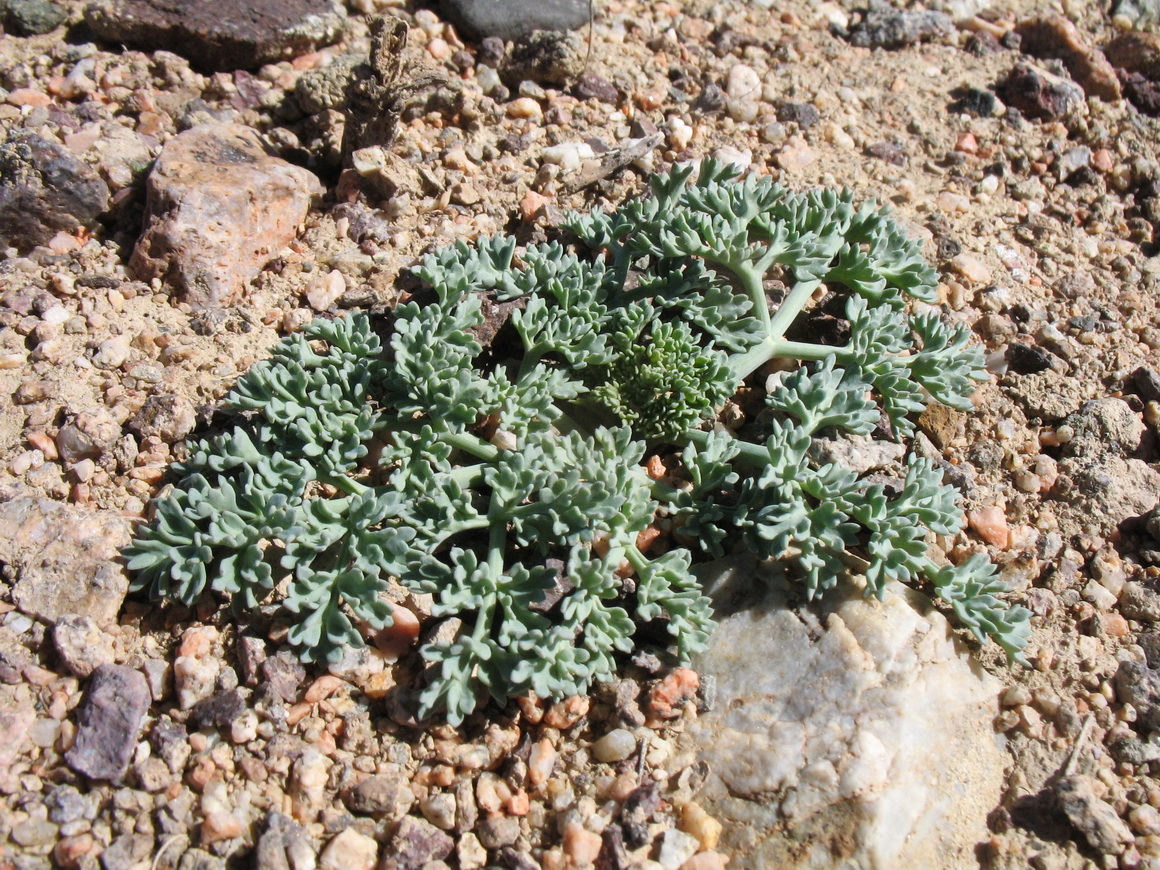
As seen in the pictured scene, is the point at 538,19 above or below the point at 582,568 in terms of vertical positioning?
above

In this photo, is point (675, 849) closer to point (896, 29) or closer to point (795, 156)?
point (795, 156)

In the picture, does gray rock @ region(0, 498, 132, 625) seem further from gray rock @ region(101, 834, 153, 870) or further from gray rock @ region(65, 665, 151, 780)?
gray rock @ region(101, 834, 153, 870)

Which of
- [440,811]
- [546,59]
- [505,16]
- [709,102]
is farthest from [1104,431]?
[505,16]

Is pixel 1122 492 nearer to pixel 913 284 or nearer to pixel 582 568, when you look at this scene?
pixel 913 284

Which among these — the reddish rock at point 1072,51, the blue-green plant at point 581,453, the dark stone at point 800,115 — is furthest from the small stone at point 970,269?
the reddish rock at point 1072,51

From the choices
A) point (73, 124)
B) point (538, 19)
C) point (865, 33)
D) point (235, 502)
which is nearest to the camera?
point (235, 502)

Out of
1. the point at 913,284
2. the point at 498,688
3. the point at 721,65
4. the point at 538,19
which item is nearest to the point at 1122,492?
the point at 913,284

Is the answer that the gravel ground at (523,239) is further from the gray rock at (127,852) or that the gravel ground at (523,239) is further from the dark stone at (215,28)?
the dark stone at (215,28)
